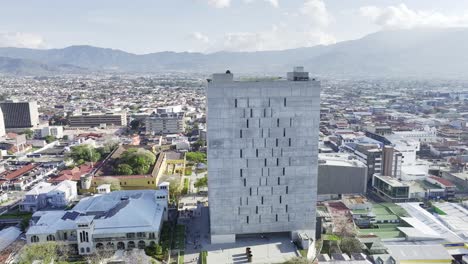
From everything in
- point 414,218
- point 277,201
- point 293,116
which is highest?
point 293,116

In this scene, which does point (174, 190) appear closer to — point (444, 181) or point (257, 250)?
point (257, 250)

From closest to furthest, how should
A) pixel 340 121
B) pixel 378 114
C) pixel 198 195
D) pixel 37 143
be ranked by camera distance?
pixel 198 195 → pixel 37 143 → pixel 340 121 → pixel 378 114

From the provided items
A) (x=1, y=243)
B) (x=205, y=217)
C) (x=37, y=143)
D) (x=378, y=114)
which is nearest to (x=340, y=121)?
(x=378, y=114)

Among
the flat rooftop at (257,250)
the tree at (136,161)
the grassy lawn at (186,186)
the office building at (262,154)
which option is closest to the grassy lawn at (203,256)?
the flat rooftop at (257,250)

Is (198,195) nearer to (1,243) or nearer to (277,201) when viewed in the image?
(277,201)

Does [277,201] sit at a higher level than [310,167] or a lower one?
lower

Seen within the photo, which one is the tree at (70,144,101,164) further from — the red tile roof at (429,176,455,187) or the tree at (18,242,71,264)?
the red tile roof at (429,176,455,187)

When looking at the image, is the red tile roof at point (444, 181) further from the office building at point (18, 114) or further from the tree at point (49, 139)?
the office building at point (18, 114)
